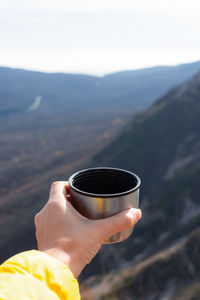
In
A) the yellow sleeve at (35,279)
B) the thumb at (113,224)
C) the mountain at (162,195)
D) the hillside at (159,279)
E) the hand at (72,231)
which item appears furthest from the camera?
the mountain at (162,195)

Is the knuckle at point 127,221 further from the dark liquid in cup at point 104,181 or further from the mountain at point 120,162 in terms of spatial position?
the mountain at point 120,162

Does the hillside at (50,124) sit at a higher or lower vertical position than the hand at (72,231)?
lower

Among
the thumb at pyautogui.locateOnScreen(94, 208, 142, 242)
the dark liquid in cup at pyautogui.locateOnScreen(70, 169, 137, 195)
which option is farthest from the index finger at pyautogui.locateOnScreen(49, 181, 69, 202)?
the thumb at pyautogui.locateOnScreen(94, 208, 142, 242)

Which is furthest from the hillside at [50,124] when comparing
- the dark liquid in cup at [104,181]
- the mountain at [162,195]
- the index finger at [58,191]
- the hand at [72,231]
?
the hand at [72,231]

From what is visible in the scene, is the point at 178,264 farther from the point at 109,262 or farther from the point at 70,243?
the point at 70,243

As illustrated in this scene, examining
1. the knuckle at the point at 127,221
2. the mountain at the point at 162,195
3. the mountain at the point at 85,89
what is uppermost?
the knuckle at the point at 127,221

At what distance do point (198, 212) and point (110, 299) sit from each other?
8292mm

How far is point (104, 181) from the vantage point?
7.59 feet

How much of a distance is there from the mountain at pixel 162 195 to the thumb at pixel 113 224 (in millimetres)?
8247

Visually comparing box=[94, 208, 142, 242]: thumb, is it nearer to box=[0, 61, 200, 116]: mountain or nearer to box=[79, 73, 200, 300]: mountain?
box=[79, 73, 200, 300]: mountain

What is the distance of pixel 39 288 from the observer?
3.92 feet

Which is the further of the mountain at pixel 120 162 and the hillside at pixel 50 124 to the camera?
the hillside at pixel 50 124

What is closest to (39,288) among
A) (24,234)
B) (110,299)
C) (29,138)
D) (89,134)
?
(110,299)

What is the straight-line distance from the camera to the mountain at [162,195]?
10.2 m
